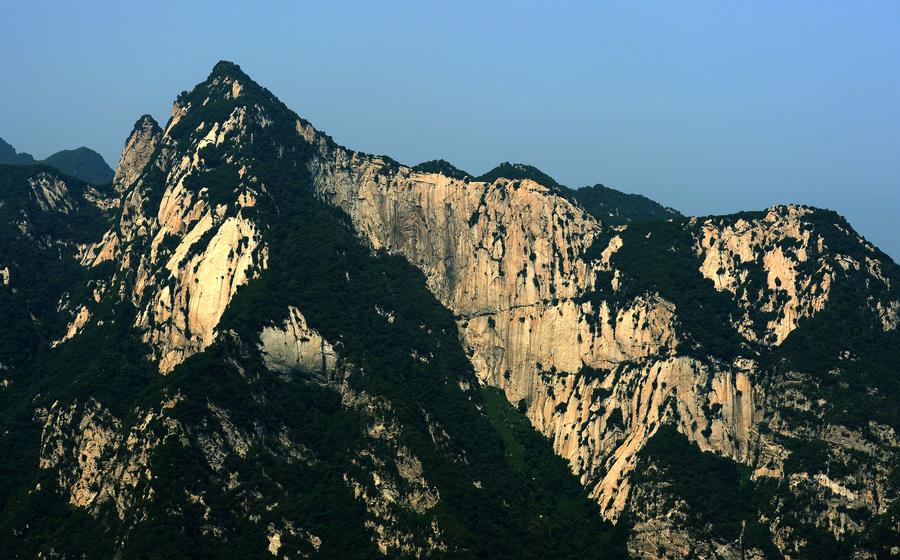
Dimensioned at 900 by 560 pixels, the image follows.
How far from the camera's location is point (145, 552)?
653ft
